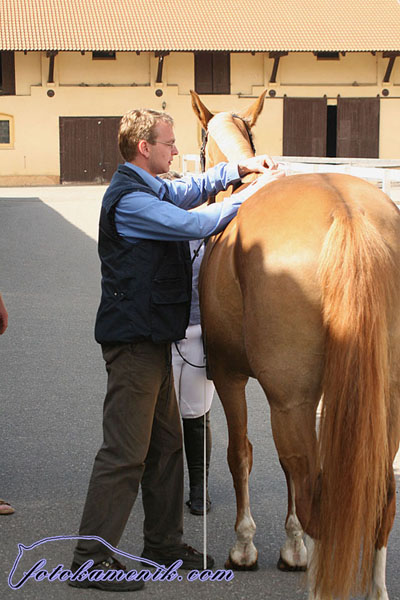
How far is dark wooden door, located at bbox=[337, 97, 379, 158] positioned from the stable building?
0.05 meters

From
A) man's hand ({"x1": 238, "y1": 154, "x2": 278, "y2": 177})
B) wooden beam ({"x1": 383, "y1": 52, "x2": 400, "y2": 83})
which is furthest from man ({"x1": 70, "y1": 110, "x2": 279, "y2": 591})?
wooden beam ({"x1": 383, "y1": 52, "x2": 400, "y2": 83})

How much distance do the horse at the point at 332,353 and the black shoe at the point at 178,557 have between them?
763 mm

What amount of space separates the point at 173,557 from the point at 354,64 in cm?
3756

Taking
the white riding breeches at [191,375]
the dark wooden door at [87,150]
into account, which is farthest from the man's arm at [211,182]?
the dark wooden door at [87,150]

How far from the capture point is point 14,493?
15.2 ft

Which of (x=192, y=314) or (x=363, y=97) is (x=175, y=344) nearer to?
(x=192, y=314)

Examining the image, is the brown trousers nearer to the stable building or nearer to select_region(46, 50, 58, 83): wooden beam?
the stable building

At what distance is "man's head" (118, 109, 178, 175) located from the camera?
3543 mm

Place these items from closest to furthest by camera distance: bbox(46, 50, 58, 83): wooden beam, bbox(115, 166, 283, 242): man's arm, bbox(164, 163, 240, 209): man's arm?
bbox(115, 166, 283, 242): man's arm
bbox(164, 163, 240, 209): man's arm
bbox(46, 50, 58, 83): wooden beam

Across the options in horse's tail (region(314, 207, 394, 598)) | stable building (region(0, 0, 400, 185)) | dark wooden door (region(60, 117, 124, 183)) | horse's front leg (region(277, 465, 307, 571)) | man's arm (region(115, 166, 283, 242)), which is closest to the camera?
horse's tail (region(314, 207, 394, 598))

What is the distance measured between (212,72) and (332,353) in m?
36.6

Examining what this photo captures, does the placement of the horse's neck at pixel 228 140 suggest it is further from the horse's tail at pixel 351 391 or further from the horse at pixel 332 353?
the horse's tail at pixel 351 391

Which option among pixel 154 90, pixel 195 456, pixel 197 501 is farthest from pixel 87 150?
pixel 197 501

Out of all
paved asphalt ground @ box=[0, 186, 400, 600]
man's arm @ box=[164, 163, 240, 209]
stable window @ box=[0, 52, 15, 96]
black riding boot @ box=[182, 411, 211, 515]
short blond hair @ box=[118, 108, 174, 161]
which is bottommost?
paved asphalt ground @ box=[0, 186, 400, 600]
